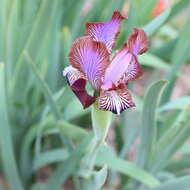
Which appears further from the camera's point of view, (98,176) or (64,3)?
(64,3)

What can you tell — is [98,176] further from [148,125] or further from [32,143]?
[32,143]

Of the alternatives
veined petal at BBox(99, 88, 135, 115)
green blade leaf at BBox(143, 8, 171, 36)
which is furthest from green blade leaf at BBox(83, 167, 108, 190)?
green blade leaf at BBox(143, 8, 171, 36)

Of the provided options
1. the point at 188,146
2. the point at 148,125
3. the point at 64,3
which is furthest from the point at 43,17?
the point at 188,146

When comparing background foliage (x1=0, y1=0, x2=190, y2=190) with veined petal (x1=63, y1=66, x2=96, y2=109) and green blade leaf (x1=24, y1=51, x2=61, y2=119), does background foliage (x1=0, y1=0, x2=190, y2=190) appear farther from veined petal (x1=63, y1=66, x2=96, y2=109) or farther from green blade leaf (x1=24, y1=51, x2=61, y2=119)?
veined petal (x1=63, y1=66, x2=96, y2=109)

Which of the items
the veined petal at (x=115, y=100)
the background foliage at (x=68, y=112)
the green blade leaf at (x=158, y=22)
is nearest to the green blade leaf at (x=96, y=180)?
the background foliage at (x=68, y=112)

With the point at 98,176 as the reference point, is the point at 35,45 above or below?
above

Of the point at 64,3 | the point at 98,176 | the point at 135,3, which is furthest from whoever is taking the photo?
the point at 64,3

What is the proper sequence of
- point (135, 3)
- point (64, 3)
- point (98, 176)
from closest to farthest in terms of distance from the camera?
point (98, 176) < point (135, 3) < point (64, 3)
